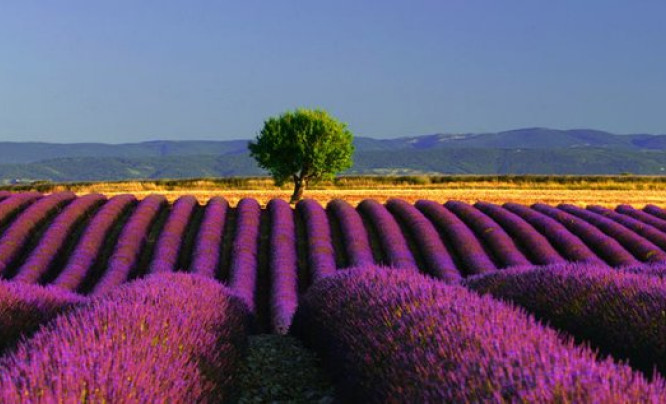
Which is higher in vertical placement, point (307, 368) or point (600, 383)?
point (600, 383)

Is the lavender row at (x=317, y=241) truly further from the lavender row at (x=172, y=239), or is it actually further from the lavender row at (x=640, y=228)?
the lavender row at (x=640, y=228)

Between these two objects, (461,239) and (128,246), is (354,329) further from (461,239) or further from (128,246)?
(461,239)

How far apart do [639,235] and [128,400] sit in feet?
81.6

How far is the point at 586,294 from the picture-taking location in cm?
932

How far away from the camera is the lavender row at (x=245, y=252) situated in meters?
20.7

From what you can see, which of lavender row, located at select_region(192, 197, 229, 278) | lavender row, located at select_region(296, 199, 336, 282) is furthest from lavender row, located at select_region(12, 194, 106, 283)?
lavender row, located at select_region(296, 199, 336, 282)

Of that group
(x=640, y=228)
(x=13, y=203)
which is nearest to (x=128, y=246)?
(x=13, y=203)

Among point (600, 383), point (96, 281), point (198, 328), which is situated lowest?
point (96, 281)

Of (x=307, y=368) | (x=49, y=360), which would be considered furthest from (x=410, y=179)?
(x=49, y=360)

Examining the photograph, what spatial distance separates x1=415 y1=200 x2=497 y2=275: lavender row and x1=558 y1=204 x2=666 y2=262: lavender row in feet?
15.3

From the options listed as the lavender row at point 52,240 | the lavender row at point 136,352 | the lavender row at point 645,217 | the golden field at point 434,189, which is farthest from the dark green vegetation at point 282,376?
the golden field at point 434,189

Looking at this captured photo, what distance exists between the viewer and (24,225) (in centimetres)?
2622

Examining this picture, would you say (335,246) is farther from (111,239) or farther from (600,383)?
(600,383)

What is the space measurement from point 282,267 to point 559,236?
977 centimetres
